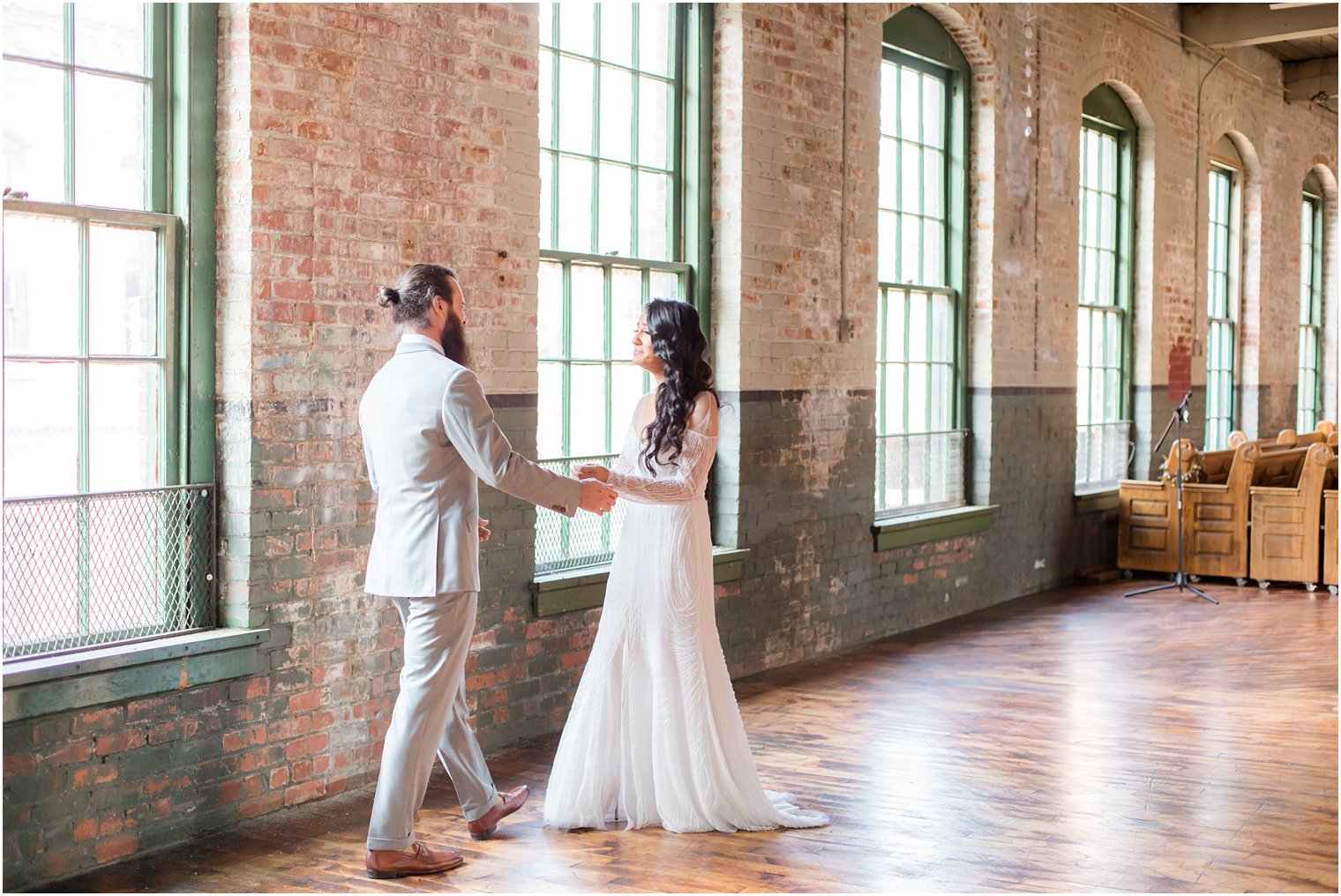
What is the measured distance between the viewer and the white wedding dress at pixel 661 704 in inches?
175

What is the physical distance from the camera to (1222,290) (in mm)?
13766

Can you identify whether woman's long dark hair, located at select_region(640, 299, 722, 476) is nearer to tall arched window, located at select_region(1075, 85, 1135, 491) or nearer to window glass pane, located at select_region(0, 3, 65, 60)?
window glass pane, located at select_region(0, 3, 65, 60)

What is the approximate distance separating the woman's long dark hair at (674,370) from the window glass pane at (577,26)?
186cm

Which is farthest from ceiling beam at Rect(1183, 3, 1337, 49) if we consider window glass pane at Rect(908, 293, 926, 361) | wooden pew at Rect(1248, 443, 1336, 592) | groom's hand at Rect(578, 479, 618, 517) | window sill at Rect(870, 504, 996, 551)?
groom's hand at Rect(578, 479, 618, 517)

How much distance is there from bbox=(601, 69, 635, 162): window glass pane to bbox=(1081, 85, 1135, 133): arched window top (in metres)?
5.17

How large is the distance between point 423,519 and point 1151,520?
792 cm

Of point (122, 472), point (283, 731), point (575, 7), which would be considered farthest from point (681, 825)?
point (575, 7)

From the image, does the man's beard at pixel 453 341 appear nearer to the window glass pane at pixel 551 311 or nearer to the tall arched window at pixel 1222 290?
the window glass pane at pixel 551 311

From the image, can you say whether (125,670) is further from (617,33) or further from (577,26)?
(617,33)

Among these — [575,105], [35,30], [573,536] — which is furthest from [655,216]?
[35,30]

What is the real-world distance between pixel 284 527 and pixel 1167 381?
9.12 meters

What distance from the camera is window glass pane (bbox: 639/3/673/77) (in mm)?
6449

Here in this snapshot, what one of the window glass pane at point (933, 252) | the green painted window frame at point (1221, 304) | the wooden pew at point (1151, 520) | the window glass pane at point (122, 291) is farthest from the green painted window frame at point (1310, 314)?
the window glass pane at point (122, 291)

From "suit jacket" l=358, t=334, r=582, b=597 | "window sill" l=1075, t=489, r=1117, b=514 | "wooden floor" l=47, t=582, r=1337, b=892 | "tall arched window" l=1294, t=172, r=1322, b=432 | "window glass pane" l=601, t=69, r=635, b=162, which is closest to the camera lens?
"suit jacket" l=358, t=334, r=582, b=597
